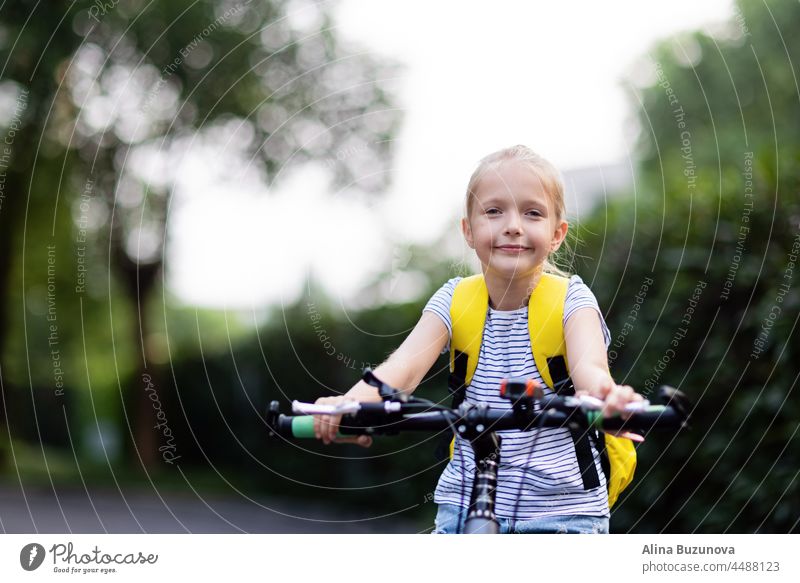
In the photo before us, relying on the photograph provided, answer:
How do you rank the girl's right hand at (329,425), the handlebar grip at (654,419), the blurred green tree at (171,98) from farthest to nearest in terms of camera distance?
the blurred green tree at (171,98) < the girl's right hand at (329,425) < the handlebar grip at (654,419)

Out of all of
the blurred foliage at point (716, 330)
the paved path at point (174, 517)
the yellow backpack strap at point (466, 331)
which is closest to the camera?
the yellow backpack strap at point (466, 331)

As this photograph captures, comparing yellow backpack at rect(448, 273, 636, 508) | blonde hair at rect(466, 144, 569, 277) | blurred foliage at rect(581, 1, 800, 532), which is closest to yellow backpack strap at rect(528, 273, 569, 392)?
yellow backpack at rect(448, 273, 636, 508)

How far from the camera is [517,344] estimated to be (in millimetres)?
2797

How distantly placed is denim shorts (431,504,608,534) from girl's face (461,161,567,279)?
76 cm

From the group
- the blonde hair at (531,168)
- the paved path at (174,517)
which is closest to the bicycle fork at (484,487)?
the blonde hair at (531,168)

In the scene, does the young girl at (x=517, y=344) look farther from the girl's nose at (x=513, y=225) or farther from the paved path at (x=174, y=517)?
the paved path at (x=174, y=517)

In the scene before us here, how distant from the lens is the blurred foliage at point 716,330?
4.58m

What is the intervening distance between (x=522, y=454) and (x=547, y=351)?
35cm

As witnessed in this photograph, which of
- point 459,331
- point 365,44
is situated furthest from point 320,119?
point 459,331

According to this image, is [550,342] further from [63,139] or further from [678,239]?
[63,139]

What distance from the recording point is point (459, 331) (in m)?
2.85

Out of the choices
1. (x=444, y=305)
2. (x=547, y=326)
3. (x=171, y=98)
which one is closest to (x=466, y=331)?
(x=444, y=305)
